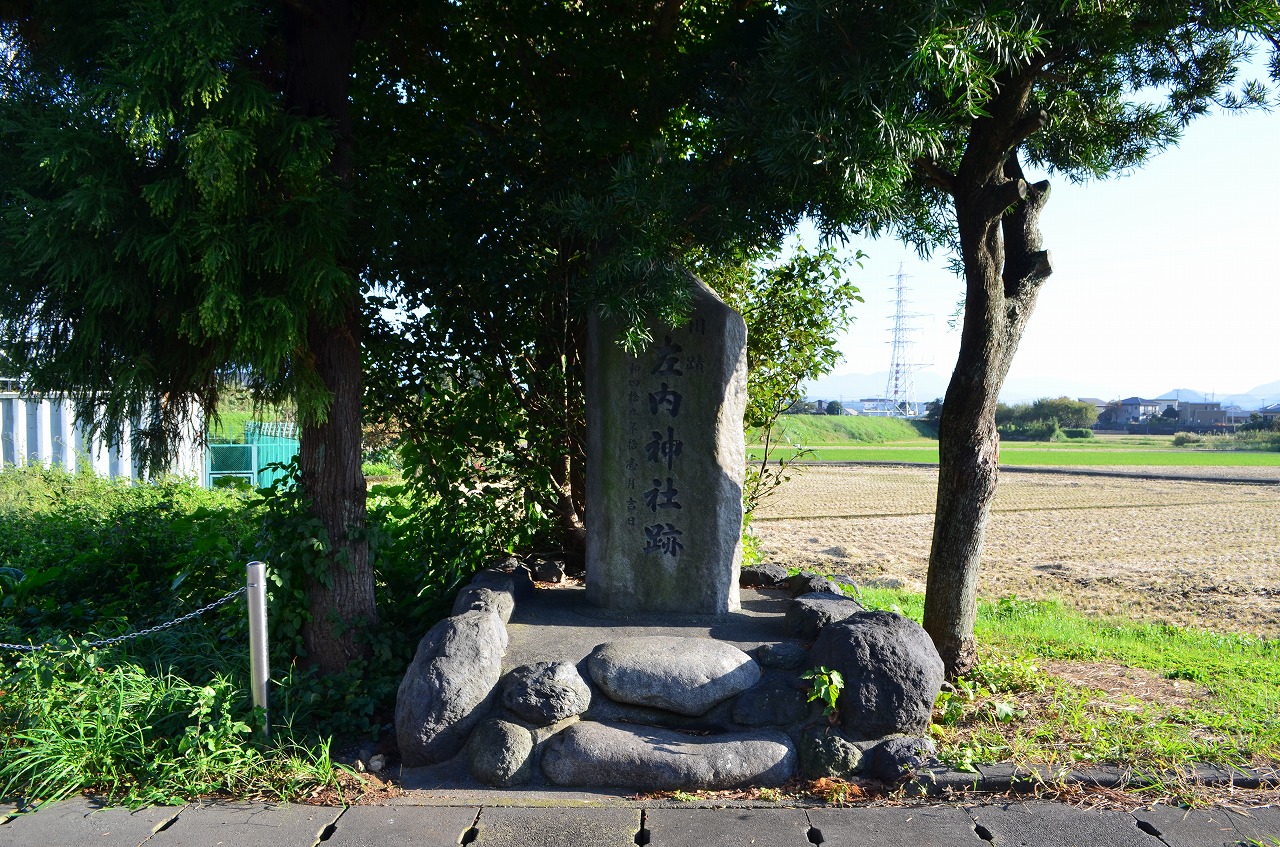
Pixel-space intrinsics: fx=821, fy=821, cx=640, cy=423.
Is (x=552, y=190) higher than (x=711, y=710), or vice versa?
(x=552, y=190)

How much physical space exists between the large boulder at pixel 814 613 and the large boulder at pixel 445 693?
1.75 meters

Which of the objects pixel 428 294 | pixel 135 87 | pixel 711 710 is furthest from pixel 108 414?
pixel 711 710

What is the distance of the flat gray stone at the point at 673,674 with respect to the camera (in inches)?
164

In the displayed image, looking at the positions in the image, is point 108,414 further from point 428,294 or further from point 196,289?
point 428,294

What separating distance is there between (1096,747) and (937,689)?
2.60ft

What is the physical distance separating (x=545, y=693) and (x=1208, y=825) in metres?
2.96

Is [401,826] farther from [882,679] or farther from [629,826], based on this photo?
[882,679]

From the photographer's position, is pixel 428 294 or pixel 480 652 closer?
pixel 480 652

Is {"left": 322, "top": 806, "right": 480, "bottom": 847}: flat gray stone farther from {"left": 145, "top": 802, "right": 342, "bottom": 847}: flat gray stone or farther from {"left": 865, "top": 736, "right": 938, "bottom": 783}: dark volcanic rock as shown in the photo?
{"left": 865, "top": 736, "right": 938, "bottom": 783}: dark volcanic rock

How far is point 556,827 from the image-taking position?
350 cm

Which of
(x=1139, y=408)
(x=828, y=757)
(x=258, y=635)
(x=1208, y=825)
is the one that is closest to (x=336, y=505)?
(x=258, y=635)

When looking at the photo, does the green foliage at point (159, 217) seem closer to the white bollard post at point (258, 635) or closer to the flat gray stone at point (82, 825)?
the white bollard post at point (258, 635)

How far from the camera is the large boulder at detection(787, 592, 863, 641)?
4.74 metres

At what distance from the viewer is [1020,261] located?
537 centimetres
